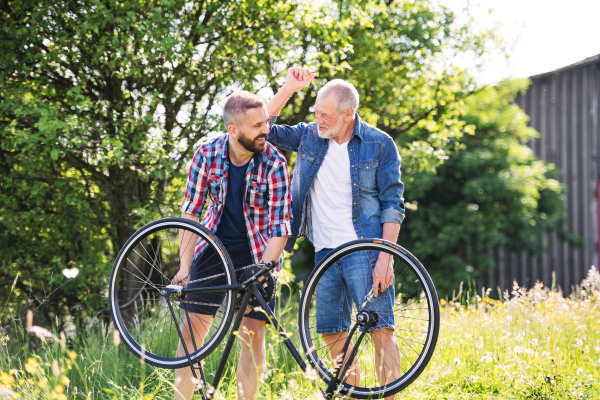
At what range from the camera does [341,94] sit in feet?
8.23

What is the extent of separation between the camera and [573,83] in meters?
11.2

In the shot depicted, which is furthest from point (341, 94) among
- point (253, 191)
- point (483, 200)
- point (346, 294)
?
point (483, 200)

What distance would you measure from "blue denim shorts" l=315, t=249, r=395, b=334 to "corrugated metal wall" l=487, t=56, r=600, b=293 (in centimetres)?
921

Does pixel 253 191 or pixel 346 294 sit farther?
pixel 346 294

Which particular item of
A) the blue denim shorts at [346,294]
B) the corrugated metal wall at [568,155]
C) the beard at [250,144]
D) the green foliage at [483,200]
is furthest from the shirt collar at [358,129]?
the corrugated metal wall at [568,155]

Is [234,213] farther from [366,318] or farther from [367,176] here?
[366,318]

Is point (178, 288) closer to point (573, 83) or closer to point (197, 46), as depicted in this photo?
point (197, 46)

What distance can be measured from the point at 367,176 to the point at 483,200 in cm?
798

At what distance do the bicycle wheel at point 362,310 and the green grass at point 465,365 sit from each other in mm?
251

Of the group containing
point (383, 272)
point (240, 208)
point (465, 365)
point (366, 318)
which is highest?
point (240, 208)

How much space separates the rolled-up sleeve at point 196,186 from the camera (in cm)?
254

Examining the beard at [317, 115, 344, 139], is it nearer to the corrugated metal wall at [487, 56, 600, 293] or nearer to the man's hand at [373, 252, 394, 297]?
the man's hand at [373, 252, 394, 297]

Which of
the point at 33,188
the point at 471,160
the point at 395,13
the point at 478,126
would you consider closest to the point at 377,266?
the point at 33,188

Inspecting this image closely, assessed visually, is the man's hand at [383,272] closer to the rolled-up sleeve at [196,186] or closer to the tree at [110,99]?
the rolled-up sleeve at [196,186]
